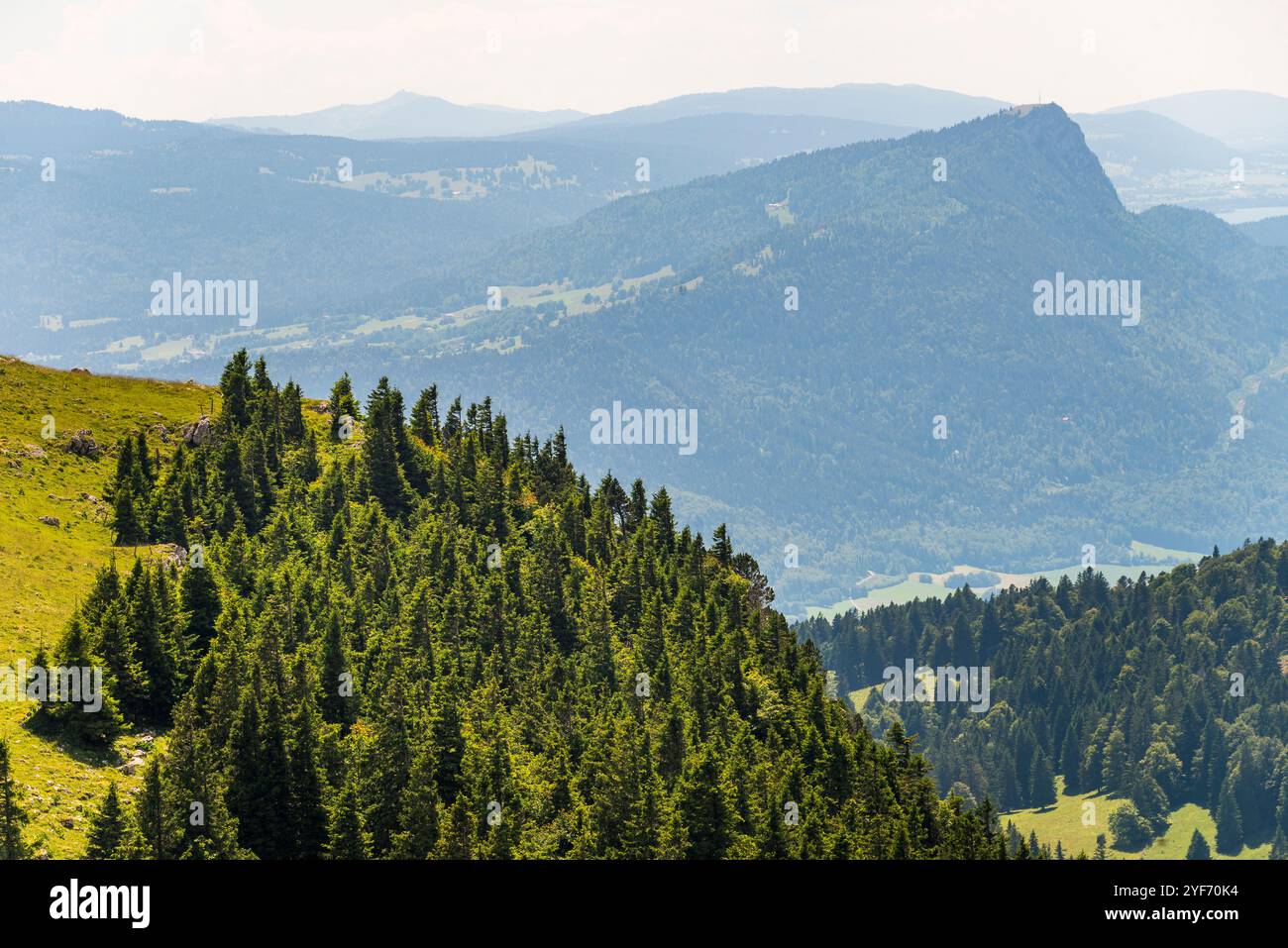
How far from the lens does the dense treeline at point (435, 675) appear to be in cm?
8431

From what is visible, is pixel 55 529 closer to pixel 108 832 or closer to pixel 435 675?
pixel 435 675

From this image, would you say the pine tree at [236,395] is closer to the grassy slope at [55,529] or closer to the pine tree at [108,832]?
the grassy slope at [55,529]

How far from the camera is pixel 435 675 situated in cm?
12244

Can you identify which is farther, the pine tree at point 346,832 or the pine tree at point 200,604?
the pine tree at point 200,604

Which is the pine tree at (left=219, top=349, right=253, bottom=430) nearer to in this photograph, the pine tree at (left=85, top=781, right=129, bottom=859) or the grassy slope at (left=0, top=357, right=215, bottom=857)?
the grassy slope at (left=0, top=357, right=215, bottom=857)

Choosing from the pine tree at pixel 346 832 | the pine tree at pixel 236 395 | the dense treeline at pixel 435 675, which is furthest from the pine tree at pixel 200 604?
the pine tree at pixel 236 395

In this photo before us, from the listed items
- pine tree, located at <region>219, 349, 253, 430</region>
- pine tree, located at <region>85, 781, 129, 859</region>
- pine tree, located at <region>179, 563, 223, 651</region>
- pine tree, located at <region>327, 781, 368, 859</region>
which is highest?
pine tree, located at <region>219, 349, 253, 430</region>

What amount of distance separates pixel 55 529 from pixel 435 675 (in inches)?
1375

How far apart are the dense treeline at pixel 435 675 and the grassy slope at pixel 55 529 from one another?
321cm

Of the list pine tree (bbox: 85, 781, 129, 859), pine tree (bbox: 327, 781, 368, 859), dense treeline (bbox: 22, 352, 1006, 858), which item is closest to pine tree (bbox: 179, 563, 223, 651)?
dense treeline (bbox: 22, 352, 1006, 858)

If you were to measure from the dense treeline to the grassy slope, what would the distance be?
3.21 metres

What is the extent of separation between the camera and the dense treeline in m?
84.3
